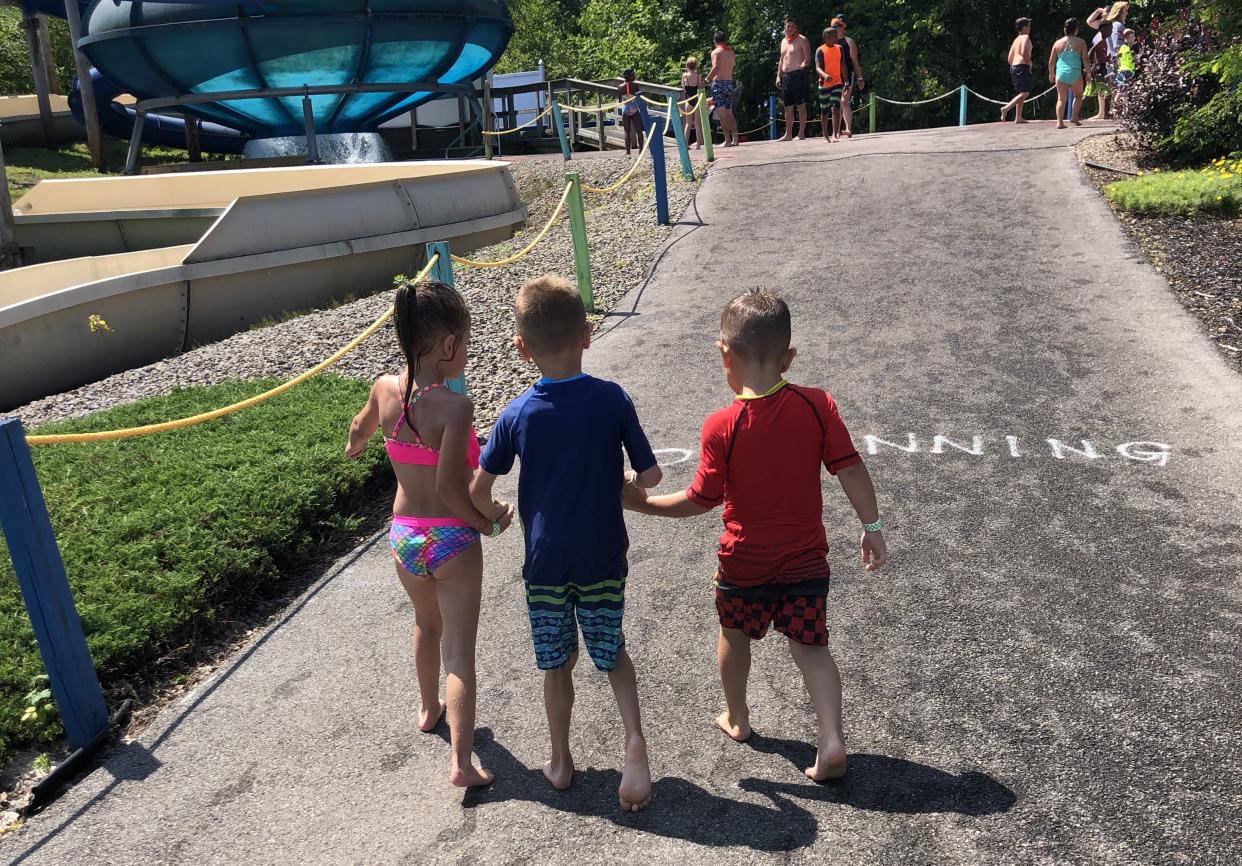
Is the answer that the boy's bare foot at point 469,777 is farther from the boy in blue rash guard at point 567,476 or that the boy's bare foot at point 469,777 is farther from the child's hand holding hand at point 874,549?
the child's hand holding hand at point 874,549

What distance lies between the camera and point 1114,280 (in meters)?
8.47

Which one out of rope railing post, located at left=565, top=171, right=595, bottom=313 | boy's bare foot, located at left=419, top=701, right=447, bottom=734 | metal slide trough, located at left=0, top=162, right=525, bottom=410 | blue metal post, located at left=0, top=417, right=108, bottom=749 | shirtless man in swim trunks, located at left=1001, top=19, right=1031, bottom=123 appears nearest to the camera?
blue metal post, located at left=0, top=417, right=108, bottom=749

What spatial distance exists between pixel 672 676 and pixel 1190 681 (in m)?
1.88

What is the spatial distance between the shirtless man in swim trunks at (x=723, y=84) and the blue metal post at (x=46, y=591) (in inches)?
556

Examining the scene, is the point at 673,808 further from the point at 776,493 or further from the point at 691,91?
the point at 691,91

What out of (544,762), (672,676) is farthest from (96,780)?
(672,676)

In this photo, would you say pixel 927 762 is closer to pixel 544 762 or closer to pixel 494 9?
pixel 544 762

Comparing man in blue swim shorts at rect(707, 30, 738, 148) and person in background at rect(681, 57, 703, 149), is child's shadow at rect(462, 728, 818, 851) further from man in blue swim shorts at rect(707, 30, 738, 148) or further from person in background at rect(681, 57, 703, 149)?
person in background at rect(681, 57, 703, 149)

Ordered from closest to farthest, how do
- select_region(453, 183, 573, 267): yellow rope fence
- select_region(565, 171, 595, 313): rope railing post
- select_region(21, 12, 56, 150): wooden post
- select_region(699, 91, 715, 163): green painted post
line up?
select_region(453, 183, 573, 267): yellow rope fence, select_region(565, 171, 595, 313): rope railing post, select_region(699, 91, 715, 163): green painted post, select_region(21, 12, 56, 150): wooden post

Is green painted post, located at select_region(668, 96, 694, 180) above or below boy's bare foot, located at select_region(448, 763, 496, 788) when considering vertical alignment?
above

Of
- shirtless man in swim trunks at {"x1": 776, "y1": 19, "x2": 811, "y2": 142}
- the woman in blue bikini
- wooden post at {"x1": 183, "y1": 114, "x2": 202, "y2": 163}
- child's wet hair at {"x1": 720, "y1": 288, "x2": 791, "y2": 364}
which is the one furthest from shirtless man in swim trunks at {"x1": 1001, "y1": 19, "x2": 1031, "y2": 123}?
wooden post at {"x1": 183, "y1": 114, "x2": 202, "y2": 163}

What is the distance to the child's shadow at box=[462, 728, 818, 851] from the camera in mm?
2908

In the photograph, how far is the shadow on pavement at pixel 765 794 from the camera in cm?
293

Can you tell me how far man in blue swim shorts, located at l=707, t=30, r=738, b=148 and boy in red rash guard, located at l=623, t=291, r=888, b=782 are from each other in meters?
14.4
